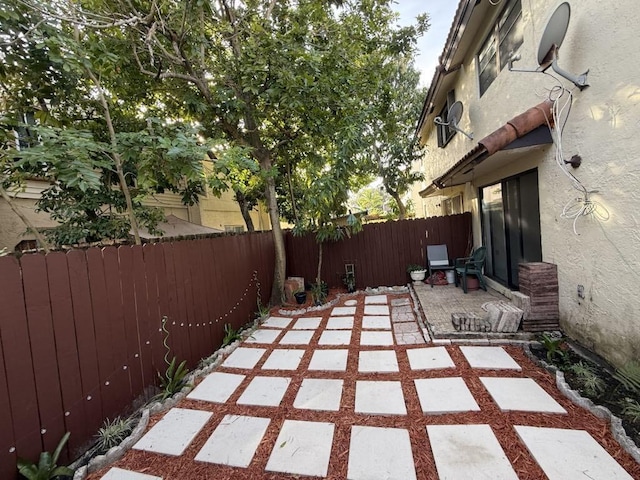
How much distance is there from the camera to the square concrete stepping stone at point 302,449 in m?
2.12

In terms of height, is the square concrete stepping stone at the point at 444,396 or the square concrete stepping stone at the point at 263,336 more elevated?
the square concrete stepping stone at the point at 444,396

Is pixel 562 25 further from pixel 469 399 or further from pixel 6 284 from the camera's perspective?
pixel 6 284

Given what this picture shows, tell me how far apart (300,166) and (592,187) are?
251 inches

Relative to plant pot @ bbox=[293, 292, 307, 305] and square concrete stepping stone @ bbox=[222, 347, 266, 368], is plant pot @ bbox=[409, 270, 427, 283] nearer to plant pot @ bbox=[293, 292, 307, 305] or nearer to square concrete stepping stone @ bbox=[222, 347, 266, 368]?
plant pot @ bbox=[293, 292, 307, 305]

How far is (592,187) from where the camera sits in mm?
3055

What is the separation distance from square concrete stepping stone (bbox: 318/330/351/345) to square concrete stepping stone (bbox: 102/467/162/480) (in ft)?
8.69

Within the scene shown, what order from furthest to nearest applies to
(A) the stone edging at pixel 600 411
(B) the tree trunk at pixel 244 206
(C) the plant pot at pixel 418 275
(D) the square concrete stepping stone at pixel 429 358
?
(B) the tree trunk at pixel 244 206
(C) the plant pot at pixel 418 275
(D) the square concrete stepping stone at pixel 429 358
(A) the stone edging at pixel 600 411

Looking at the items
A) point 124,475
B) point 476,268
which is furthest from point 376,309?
point 124,475

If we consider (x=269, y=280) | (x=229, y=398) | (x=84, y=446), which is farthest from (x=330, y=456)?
(x=269, y=280)

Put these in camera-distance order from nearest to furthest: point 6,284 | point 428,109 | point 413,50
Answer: point 6,284 → point 413,50 → point 428,109

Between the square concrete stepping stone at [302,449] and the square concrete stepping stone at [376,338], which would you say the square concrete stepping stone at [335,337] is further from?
the square concrete stepping stone at [302,449]

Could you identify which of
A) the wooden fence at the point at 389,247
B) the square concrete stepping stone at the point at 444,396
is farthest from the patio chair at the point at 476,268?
the square concrete stepping stone at the point at 444,396

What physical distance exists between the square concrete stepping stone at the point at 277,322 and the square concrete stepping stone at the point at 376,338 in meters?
1.63

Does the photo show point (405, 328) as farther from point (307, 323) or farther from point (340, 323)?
point (307, 323)
